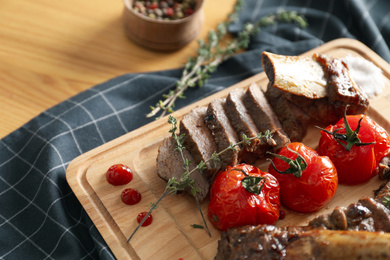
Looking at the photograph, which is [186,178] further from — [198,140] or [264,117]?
[264,117]

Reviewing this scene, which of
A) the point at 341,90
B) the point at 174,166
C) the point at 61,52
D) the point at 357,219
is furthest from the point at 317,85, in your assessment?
the point at 61,52

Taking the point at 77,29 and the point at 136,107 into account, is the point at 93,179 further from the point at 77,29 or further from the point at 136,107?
the point at 77,29

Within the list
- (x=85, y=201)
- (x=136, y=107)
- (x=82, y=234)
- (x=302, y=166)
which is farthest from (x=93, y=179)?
(x=302, y=166)

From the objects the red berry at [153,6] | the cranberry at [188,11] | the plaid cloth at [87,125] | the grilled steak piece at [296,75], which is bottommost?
the plaid cloth at [87,125]

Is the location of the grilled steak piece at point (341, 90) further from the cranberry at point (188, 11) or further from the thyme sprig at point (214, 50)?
the cranberry at point (188, 11)

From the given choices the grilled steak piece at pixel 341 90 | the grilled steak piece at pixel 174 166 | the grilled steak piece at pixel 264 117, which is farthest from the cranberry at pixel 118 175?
the grilled steak piece at pixel 341 90
